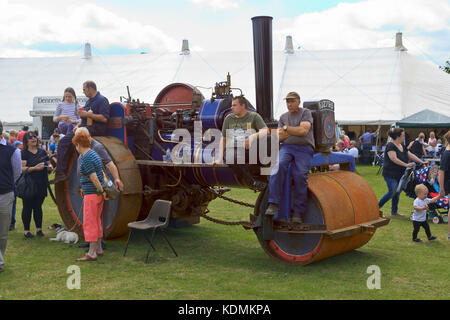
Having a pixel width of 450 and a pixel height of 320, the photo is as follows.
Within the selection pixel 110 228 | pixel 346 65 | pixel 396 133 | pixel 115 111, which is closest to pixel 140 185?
pixel 110 228

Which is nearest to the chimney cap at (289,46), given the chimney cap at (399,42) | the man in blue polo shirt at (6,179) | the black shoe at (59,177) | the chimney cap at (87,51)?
the chimney cap at (399,42)

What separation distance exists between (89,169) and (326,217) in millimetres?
2772

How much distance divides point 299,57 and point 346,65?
223 centimetres

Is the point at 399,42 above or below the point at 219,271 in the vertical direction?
above

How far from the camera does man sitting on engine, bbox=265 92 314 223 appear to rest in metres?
5.60

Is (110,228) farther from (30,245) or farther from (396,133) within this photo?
(396,133)

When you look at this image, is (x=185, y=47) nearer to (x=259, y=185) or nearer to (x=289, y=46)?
(x=289, y=46)

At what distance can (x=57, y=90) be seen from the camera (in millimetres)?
Answer: 24359

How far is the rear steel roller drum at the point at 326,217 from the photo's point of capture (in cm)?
559

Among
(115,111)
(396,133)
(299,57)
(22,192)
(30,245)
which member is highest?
(299,57)

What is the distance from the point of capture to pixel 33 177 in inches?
300

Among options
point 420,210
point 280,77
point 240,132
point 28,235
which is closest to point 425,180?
point 420,210

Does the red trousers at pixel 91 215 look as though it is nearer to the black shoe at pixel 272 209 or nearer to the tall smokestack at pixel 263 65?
the black shoe at pixel 272 209

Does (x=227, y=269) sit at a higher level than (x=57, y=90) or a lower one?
lower
